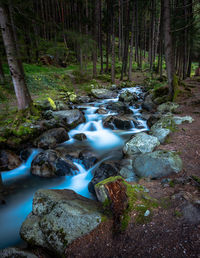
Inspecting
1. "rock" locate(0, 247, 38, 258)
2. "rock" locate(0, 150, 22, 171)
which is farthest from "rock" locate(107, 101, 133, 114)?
"rock" locate(0, 247, 38, 258)

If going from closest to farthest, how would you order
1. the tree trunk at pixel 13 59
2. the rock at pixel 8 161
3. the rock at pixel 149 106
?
the rock at pixel 8 161 < the tree trunk at pixel 13 59 < the rock at pixel 149 106

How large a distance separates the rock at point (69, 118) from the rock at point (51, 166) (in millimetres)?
3440

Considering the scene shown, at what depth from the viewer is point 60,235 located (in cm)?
277

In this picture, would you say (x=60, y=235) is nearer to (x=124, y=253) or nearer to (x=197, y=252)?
(x=124, y=253)

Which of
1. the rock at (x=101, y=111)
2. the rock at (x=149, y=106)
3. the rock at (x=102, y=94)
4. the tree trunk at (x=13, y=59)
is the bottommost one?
the rock at (x=101, y=111)

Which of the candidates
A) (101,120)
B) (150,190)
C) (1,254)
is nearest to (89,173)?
(150,190)

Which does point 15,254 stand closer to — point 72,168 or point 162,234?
point 162,234

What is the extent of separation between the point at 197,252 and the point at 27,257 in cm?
258

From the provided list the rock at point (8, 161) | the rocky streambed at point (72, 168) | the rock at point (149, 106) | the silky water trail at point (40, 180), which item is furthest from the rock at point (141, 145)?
the rock at point (149, 106)

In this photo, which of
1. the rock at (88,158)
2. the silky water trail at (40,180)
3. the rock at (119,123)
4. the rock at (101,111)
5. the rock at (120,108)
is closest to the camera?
the silky water trail at (40,180)

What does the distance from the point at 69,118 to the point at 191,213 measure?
327 inches

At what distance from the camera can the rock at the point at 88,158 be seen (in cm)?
648

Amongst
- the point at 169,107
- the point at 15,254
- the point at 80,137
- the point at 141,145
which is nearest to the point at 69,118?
the point at 80,137

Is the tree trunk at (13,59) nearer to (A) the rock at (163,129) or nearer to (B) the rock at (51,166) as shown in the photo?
(B) the rock at (51,166)
